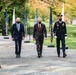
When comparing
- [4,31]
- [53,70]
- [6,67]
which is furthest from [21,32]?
[4,31]

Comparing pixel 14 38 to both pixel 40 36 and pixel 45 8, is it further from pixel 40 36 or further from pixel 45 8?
pixel 45 8

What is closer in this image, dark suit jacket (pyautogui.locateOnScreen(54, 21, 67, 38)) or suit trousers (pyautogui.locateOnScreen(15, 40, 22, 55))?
dark suit jacket (pyautogui.locateOnScreen(54, 21, 67, 38))

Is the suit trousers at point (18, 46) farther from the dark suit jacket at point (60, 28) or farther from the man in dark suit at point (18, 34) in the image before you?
the dark suit jacket at point (60, 28)

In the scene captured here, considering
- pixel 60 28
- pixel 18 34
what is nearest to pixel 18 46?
pixel 18 34

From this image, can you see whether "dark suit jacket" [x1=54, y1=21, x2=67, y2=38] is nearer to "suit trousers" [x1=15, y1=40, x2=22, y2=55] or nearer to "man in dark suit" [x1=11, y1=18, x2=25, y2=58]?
"man in dark suit" [x1=11, y1=18, x2=25, y2=58]

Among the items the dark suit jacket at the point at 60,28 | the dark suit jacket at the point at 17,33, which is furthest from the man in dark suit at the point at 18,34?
the dark suit jacket at the point at 60,28

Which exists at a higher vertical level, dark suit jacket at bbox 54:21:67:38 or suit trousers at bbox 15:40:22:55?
dark suit jacket at bbox 54:21:67:38

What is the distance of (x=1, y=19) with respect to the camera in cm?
5872

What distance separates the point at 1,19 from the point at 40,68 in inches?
1827

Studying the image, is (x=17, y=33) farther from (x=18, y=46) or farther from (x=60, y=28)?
(x=60, y=28)

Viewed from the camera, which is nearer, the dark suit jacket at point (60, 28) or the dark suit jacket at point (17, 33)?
the dark suit jacket at point (60, 28)

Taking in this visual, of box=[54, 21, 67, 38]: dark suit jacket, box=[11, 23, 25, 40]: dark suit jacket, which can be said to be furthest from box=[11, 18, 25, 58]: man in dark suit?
box=[54, 21, 67, 38]: dark suit jacket

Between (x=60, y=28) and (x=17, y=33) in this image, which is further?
(x=17, y=33)

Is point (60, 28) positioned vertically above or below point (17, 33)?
above
